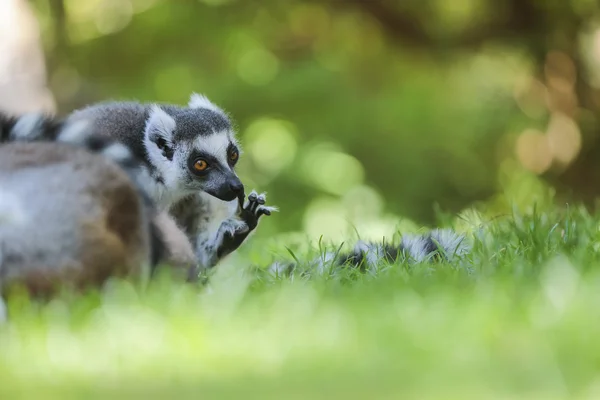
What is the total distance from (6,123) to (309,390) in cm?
143

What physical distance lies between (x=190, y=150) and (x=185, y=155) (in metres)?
0.03

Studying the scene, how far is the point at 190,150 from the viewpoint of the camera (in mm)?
3625

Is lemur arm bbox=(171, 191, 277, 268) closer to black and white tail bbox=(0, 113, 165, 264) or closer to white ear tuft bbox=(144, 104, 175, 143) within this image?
white ear tuft bbox=(144, 104, 175, 143)

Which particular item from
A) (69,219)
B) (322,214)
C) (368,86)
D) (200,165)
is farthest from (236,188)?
(368,86)

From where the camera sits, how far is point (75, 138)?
7.80 ft

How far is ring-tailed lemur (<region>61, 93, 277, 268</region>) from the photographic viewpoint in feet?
11.2

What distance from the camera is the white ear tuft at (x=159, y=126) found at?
3521 millimetres

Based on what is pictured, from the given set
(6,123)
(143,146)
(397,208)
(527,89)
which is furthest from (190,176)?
(527,89)

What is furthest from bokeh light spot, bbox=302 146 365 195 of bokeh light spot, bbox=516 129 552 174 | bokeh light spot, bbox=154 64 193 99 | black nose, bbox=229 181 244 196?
black nose, bbox=229 181 244 196

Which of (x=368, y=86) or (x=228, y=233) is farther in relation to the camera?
(x=368, y=86)

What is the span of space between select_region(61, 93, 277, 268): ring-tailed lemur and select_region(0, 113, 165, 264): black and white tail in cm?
83

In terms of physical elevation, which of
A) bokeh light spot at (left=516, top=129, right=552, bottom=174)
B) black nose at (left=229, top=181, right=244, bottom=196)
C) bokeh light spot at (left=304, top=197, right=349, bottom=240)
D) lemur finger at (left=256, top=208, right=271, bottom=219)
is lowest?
lemur finger at (left=256, top=208, right=271, bottom=219)

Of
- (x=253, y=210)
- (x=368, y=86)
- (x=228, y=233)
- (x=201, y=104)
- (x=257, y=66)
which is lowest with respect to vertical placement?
(x=228, y=233)

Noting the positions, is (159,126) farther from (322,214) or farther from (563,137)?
(563,137)
